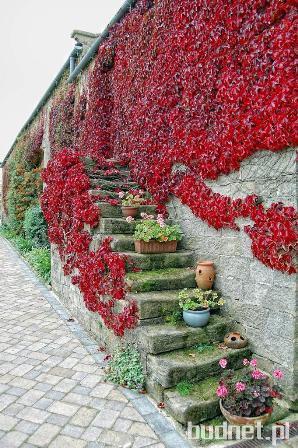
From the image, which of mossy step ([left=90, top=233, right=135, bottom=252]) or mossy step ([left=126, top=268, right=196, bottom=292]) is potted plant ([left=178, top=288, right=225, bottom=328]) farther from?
mossy step ([left=90, top=233, right=135, bottom=252])

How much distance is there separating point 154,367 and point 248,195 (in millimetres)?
1997

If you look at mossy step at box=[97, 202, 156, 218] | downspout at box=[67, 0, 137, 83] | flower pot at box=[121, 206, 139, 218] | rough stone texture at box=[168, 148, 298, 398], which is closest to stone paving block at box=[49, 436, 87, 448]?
rough stone texture at box=[168, 148, 298, 398]

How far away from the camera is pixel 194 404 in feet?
9.64

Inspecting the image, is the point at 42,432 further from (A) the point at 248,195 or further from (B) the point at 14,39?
(B) the point at 14,39

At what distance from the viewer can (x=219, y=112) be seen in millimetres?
4043

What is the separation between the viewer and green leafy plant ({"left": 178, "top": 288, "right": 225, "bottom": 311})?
12.3ft

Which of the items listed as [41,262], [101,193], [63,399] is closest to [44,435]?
[63,399]

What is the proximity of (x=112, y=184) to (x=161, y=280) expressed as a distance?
250 cm

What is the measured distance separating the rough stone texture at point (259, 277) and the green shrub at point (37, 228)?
333 inches

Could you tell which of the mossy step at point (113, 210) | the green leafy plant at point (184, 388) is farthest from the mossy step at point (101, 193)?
the green leafy plant at point (184, 388)

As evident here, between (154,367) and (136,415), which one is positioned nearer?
(136,415)

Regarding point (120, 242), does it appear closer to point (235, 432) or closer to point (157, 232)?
point (157, 232)

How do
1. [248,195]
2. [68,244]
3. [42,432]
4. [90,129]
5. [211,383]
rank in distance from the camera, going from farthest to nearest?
[90,129] → [68,244] → [248,195] → [211,383] → [42,432]

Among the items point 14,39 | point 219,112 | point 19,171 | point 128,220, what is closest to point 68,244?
point 128,220
